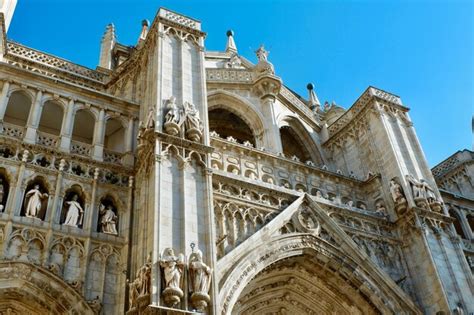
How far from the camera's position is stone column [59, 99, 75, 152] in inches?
584

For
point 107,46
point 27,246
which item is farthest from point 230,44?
point 27,246

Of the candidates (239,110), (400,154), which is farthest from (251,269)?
(239,110)

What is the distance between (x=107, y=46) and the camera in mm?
25594

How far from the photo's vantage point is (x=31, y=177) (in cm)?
1366

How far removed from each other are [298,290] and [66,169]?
7127 millimetres

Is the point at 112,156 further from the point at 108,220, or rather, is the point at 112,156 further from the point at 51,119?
the point at 51,119

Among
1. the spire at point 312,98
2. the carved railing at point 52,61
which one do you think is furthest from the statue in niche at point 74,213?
the spire at point 312,98

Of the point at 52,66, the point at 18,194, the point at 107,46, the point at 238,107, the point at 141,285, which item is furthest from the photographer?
the point at 107,46

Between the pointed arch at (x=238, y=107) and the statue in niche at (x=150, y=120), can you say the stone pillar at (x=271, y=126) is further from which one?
the statue in niche at (x=150, y=120)

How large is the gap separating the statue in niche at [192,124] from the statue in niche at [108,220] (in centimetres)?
275

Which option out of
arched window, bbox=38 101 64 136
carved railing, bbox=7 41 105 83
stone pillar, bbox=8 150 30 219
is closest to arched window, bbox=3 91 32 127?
arched window, bbox=38 101 64 136

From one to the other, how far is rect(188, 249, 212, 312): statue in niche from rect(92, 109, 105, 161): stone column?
177 inches

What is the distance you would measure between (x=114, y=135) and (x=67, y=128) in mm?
2140

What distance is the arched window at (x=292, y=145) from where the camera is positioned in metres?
24.0
